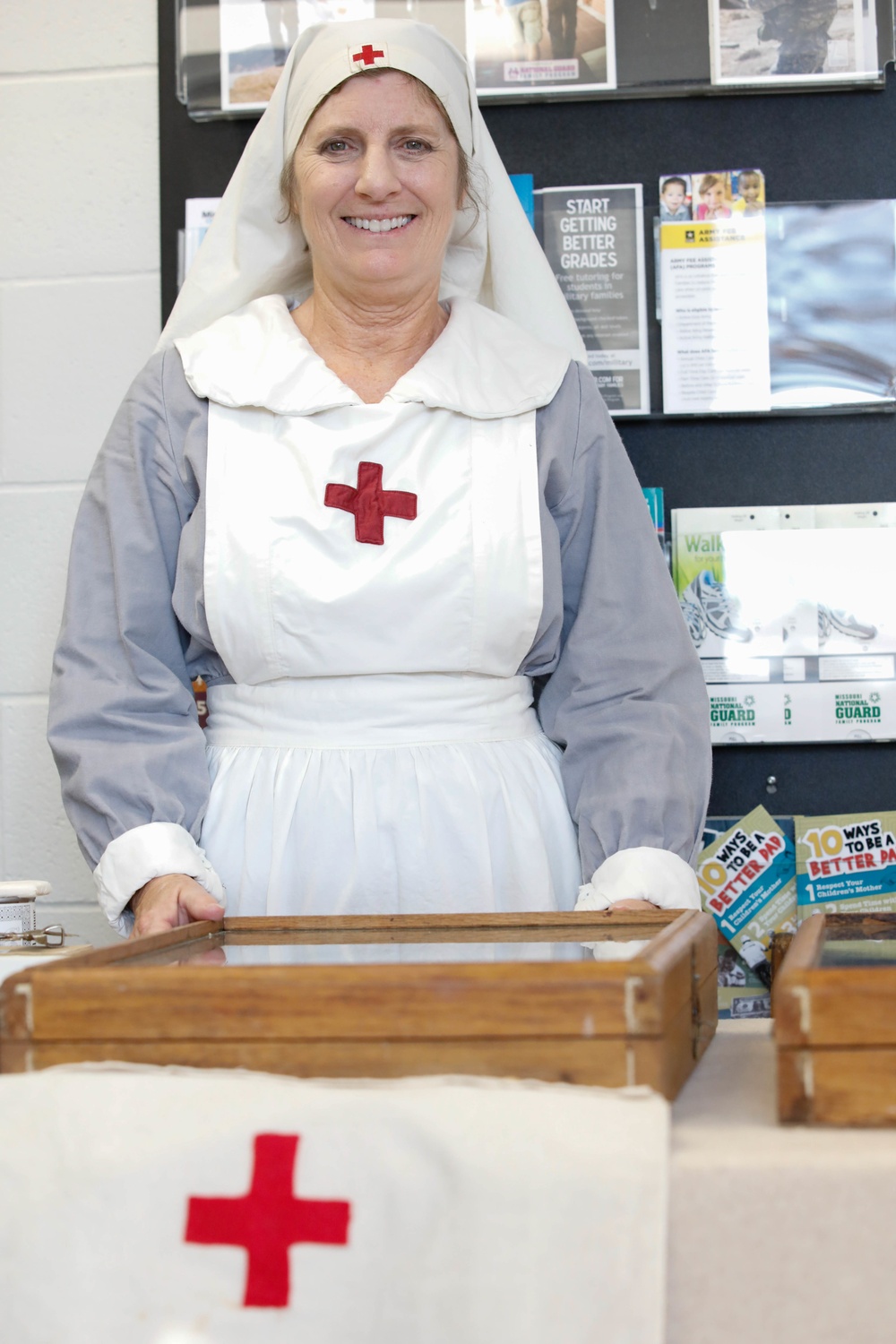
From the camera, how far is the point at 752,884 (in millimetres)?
2016

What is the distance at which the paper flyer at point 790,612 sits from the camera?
2.03 meters

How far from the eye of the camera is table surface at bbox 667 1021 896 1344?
0.68m

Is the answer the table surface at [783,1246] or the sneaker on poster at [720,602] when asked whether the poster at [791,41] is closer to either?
the sneaker on poster at [720,602]

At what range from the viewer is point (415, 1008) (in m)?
0.75

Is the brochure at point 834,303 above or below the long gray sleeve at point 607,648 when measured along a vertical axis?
above

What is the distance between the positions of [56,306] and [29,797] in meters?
0.77

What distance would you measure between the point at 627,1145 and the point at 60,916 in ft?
5.38

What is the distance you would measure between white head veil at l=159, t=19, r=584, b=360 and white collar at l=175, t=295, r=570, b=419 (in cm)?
9

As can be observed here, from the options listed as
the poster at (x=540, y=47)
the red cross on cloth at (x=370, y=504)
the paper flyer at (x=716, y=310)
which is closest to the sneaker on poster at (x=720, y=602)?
the paper flyer at (x=716, y=310)

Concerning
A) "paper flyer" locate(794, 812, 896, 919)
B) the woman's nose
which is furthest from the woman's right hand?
"paper flyer" locate(794, 812, 896, 919)

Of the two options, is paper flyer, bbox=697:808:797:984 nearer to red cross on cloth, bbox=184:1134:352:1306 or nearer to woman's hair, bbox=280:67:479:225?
woman's hair, bbox=280:67:479:225

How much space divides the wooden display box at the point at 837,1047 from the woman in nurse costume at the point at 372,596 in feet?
2.21

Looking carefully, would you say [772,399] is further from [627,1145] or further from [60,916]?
[627,1145]

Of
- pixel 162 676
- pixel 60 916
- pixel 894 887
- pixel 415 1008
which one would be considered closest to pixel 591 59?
pixel 162 676
